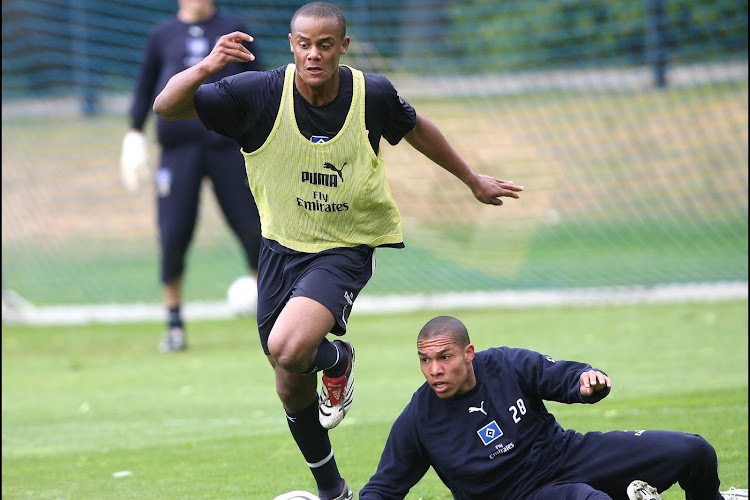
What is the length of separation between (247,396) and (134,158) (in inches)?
110

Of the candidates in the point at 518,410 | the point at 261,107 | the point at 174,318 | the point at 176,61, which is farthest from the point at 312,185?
the point at 174,318

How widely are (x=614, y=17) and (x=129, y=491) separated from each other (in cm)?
991

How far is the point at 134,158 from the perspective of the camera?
9.99 metres

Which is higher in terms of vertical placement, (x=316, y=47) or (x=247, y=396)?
(x=316, y=47)

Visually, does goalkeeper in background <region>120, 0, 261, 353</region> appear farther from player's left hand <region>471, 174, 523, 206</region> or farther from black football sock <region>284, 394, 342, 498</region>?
black football sock <region>284, 394, 342, 498</region>

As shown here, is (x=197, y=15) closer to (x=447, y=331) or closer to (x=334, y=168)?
(x=334, y=168)

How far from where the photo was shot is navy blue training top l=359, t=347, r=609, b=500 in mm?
4535

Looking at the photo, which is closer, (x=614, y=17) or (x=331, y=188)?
(x=331, y=188)

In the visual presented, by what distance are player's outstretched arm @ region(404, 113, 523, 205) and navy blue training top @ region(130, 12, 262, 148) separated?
170 inches

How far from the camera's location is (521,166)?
14344 millimetres

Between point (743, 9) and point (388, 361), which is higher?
point (743, 9)

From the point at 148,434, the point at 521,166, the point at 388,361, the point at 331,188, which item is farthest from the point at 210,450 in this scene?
the point at 521,166

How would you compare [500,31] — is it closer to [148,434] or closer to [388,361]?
[388,361]

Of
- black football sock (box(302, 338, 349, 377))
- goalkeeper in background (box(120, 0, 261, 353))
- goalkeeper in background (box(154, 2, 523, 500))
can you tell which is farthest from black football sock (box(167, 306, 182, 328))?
black football sock (box(302, 338, 349, 377))
